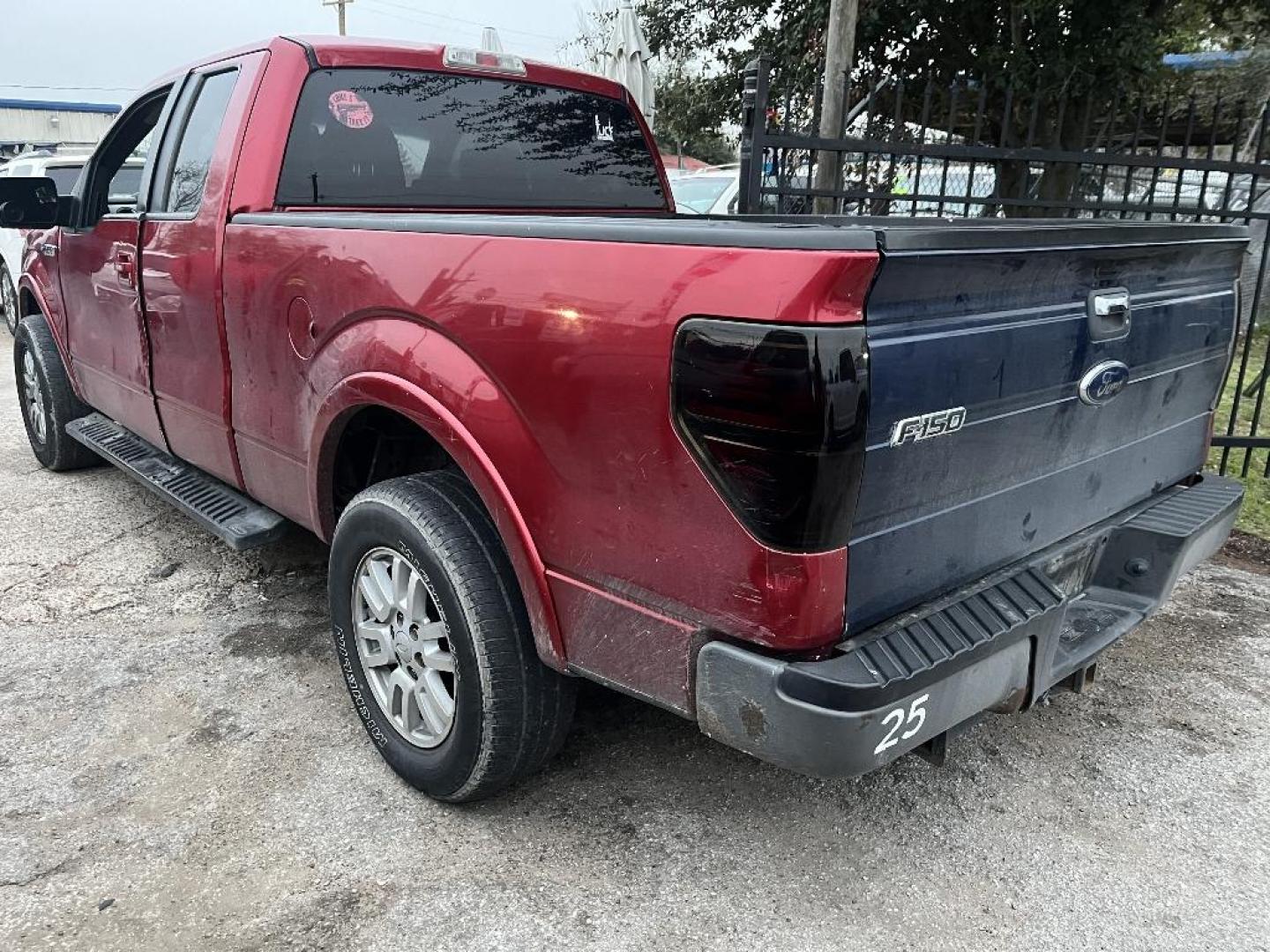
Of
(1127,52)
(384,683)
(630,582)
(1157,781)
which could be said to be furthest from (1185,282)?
(1127,52)

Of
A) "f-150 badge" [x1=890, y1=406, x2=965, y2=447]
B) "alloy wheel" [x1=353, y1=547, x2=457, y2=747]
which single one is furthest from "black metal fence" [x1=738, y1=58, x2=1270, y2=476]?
"alloy wheel" [x1=353, y1=547, x2=457, y2=747]

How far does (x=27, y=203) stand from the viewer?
402 centimetres

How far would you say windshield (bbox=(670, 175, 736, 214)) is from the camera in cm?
1006

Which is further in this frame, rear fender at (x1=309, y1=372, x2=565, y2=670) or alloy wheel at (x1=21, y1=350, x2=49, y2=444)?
alloy wheel at (x1=21, y1=350, x2=49, y2=444)

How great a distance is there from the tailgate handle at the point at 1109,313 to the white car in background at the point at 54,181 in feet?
11.7

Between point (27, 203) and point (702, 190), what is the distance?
7321mm

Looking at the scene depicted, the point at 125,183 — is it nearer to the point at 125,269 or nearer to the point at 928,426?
the point at 125,269

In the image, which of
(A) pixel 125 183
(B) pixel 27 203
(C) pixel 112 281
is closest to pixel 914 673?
(C) pixel 112 281

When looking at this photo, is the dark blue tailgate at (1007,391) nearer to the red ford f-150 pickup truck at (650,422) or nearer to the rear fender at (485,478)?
the red ford f-150 pickup truck at (650,422)

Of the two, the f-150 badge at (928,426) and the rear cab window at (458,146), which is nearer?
the f-150 badge at (928,426)

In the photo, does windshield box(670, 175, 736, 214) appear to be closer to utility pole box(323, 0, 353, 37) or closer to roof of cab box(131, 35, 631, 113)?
roof of cab box(131, 35, 631, 113)

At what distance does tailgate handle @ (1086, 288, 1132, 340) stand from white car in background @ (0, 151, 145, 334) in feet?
11.7

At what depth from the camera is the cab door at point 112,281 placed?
381cm

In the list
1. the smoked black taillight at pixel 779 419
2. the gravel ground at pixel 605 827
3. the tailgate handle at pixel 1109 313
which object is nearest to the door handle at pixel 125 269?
the gravel ground at pixel 605 827
